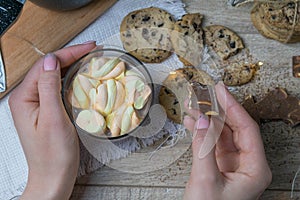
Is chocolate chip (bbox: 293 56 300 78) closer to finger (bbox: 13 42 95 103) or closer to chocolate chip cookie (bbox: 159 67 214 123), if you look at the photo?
chocolate chip cookie (bbox: 159 67 214 123)

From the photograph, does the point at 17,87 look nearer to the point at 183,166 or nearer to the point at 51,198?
the point at 51,198

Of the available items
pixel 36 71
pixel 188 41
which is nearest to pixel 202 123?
pixel 188 41

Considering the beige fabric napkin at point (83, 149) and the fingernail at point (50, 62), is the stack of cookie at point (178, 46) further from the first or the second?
the fingernail at point (50, 62)

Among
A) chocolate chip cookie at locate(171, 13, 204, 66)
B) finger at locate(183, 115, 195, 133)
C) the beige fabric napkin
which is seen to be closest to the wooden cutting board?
the beige fabric napkin

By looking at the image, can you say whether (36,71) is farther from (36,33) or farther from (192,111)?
(192,111)

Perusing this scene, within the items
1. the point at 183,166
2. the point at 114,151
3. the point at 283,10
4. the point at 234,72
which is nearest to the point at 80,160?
the point at 114,151

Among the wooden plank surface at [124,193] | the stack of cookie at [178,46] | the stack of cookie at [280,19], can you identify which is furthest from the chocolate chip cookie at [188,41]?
the wooden plank surface at [124,193]
